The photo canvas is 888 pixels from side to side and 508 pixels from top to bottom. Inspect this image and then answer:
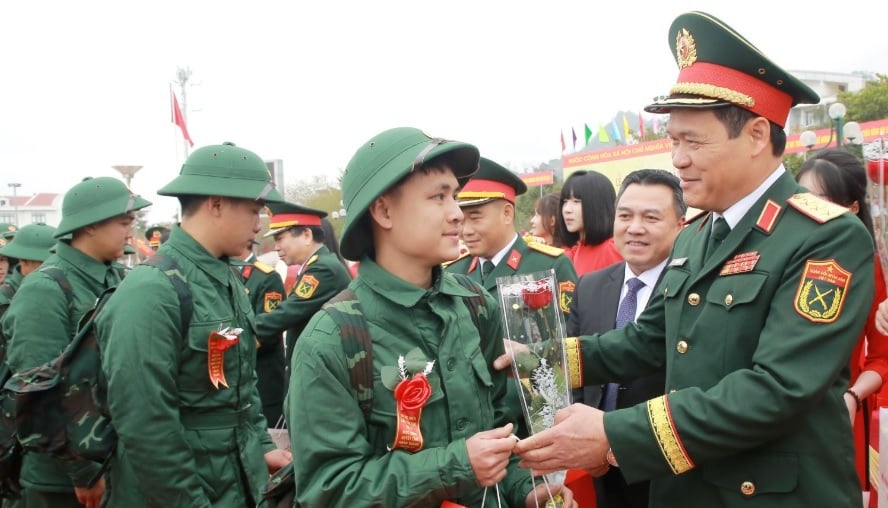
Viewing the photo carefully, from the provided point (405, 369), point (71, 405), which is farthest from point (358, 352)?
point (71, 405)

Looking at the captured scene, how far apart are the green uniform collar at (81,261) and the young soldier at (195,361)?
1.39m

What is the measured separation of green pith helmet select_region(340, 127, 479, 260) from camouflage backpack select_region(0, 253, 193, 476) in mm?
1314

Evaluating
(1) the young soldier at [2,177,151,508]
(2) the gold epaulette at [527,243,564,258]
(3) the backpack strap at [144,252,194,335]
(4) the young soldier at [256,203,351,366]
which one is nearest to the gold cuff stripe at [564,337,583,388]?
(3) the backpack strap at [144,252,194,335]

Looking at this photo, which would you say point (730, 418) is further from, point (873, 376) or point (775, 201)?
point (873, 376)

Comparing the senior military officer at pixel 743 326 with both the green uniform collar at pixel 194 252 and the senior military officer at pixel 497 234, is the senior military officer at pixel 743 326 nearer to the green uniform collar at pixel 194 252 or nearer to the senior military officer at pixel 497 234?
the green uniform collar at pixel 194 252

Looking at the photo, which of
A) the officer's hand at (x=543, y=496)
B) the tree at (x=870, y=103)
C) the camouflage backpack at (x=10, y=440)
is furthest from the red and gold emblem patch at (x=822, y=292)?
the tree at (x=870, y=103)

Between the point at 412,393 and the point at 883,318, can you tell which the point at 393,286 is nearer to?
the point at 412,393

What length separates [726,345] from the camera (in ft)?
7.30

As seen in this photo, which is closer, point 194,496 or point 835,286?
point 835,286

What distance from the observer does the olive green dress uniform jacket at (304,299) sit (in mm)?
6031

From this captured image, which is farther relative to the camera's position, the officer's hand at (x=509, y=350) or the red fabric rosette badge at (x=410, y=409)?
the officer's hand at (x=509, y=350)

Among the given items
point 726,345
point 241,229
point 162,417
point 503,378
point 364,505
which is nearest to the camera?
point 364,505

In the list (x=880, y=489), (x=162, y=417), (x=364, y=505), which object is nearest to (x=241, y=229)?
(x=162, y=417)

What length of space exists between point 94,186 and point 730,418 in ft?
13.2
